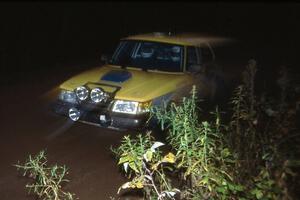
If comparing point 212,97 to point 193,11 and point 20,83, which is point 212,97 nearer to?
point 20,83

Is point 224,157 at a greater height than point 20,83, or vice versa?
point 224,157

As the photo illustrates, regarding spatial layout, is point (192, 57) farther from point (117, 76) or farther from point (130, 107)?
point (130, 107)

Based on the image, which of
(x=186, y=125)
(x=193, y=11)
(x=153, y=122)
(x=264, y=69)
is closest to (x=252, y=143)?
(x=186, y=125)

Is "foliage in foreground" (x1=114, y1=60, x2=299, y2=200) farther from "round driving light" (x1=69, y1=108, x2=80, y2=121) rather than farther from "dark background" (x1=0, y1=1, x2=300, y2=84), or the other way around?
"dark background" (x1=0, y1=1, x2=300, y2=84)

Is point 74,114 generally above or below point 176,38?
below

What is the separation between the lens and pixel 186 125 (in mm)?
4039

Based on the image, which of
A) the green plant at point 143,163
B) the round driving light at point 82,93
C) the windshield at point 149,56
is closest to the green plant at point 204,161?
the green plant at point 143,163

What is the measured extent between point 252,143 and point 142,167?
1.09 meters

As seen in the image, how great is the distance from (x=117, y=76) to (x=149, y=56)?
34.5 inches

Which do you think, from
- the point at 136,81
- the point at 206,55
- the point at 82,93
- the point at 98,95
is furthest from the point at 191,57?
the point at 82,93

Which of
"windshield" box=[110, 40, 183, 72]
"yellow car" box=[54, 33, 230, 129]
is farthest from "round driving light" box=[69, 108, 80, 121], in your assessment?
"windshield" box=[110, 40, 183, 72]

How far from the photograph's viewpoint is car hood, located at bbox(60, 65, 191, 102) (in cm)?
631

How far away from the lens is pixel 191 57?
7.38m

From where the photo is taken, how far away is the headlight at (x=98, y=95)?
6320mm
